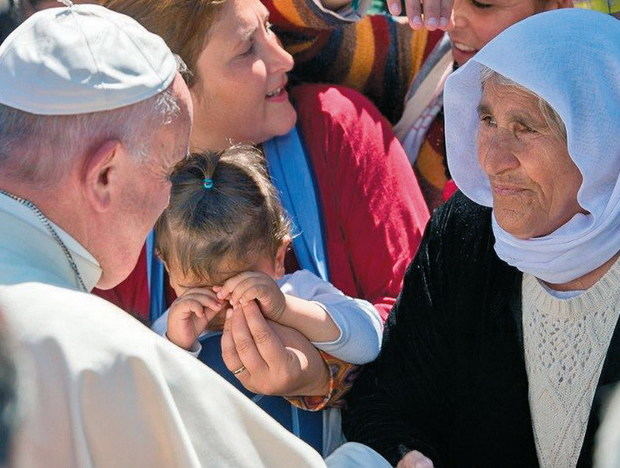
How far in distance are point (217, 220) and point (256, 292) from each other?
0.25 m

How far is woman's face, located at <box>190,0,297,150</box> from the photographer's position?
13.6 ft

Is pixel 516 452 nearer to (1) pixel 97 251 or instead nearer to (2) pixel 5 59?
(1) pixel 97 251

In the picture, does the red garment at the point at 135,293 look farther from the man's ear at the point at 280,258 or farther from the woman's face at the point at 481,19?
the woman's face at the point at 481,19

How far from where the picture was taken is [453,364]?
3701mm

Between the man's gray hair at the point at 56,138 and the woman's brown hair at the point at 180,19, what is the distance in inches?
51.5

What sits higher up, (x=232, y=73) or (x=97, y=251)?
(x=97, y=251)

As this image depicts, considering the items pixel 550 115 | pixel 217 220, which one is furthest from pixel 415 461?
pixel 550 115

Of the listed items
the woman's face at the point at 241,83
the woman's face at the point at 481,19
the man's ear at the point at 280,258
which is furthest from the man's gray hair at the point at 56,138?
the woman's face at the point at 481,19

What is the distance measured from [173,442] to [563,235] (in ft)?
4.47

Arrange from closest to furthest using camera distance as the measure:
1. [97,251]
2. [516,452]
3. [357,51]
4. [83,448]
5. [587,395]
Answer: [83,448] < [97,251] < [587,395] < [516,452] < [357,51]

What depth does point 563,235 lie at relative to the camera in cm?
329

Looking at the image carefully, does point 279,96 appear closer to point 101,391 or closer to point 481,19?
point 481,19

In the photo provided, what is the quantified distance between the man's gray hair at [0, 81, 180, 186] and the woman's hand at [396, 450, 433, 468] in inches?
45.7

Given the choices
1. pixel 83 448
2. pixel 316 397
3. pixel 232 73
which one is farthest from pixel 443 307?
pixel 83 448
